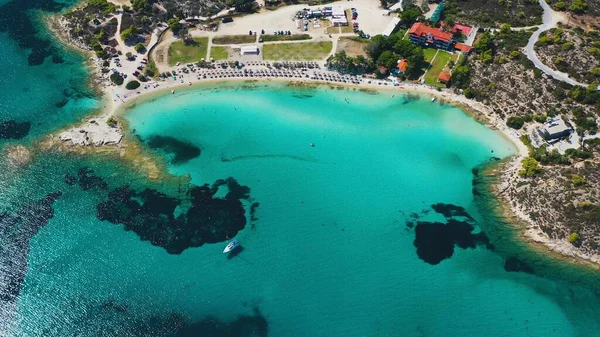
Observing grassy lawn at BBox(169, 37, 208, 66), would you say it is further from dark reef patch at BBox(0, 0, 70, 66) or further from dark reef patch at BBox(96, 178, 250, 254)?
dark reef patch at BBox(96, 178, 250, 254)

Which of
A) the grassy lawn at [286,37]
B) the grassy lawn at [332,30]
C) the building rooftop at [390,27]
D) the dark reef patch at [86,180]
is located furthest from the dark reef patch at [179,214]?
the building rooftop at [390,27]

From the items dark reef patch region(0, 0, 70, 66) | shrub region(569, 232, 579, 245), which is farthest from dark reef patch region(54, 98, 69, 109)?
shrub region(569, 232, 579, 245)

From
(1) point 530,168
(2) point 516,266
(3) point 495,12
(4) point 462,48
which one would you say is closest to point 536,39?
(3) point 495,12

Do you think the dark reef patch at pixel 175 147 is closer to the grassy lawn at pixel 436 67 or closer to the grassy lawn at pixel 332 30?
the grassy lawn at pixel 332 30

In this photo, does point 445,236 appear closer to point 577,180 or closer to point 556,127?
point 577,180

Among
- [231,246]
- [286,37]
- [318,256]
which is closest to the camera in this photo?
[318,256]

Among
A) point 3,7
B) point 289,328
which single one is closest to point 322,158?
point 289,328
